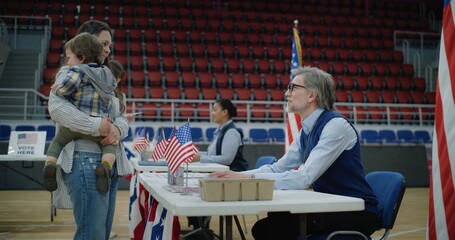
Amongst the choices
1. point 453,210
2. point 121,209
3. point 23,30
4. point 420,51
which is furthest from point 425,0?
point 453,210

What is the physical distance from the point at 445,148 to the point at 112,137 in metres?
1.74

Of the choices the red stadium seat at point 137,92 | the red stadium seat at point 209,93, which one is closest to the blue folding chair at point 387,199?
the red stadium seat at point 209,93

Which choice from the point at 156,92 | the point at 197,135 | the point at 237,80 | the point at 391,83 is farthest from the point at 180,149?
the point at 391,83

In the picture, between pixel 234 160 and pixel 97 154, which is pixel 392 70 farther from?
pixel 97 154

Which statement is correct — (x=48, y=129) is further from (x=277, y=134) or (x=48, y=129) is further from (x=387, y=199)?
(x=387, y=199)

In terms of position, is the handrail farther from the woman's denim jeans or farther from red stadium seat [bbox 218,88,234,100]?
the woman's denim jeans

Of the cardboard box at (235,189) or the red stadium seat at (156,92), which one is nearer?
the cardboard box at (235,189)

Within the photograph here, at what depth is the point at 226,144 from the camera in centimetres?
447

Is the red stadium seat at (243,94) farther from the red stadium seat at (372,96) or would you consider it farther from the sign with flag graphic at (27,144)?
the sign with flag graphic at (27,144)

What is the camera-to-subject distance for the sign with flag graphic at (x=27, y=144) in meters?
5.27

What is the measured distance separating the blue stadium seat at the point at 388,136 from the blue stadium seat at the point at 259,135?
2.63m

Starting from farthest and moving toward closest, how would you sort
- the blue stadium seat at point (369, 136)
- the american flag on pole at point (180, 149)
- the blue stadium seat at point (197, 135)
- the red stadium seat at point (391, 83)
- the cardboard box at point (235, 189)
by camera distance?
the red stadium seat at point (391, 83) → the blue stadium seat at point (369, 136) → the blue stadium seat at point (197, 135) → the american flag on pole at point (180, 149) → the cardboard box at point (235, 189)

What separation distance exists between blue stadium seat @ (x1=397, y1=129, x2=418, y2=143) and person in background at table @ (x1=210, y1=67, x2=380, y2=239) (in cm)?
913

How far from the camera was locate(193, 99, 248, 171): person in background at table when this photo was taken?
447cm
